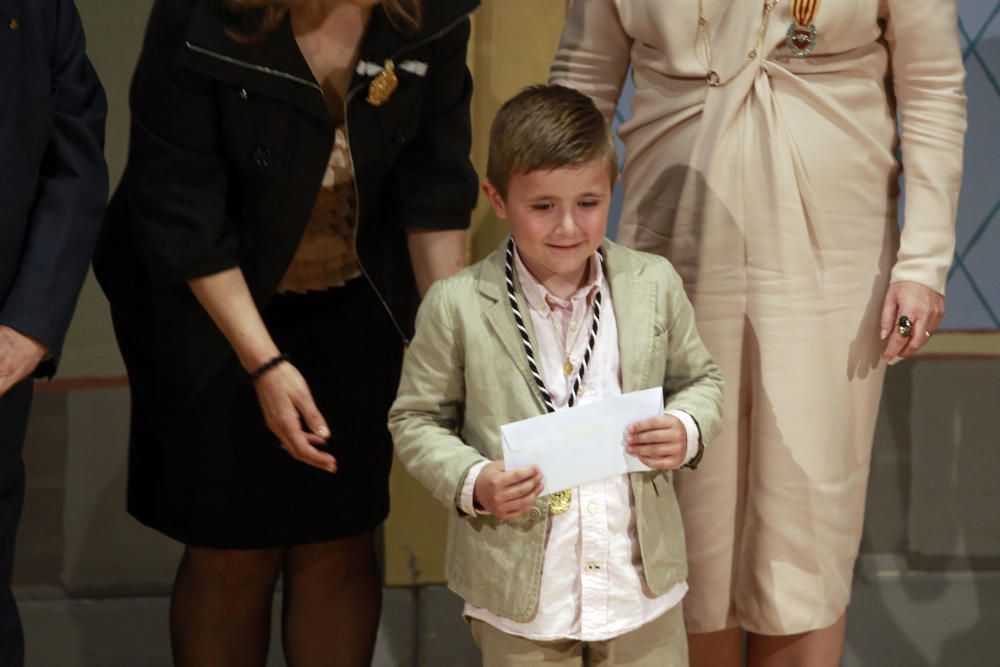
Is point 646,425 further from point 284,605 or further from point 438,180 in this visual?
point 284,605

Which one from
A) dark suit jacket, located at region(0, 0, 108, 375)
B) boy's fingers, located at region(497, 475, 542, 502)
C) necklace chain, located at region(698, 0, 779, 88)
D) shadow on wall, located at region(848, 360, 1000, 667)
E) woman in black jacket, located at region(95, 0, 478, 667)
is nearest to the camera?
boy's fingers, located at region(497, 475, 542, 502)

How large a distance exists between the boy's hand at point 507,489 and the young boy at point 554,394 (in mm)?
16

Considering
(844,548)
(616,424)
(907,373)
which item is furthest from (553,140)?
(907,373)

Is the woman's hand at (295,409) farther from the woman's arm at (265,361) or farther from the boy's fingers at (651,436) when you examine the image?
the boy's fingers at (651,436)

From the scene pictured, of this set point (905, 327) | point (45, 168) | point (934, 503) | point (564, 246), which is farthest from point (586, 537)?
point (934, 503)

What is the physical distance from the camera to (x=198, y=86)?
2.18 metres

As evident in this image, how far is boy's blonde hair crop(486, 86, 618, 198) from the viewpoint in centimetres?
209

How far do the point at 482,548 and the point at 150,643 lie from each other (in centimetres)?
155

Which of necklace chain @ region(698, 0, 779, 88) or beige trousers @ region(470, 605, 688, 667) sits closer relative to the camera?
beige trousers @ region(470, 605, 688, 667)

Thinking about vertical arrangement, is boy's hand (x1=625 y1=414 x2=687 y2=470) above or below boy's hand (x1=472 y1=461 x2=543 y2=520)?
above

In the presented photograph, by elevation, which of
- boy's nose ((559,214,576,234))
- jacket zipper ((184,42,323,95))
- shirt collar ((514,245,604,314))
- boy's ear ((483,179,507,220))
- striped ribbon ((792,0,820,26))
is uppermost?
striped ribbon ((792,0,820,26))

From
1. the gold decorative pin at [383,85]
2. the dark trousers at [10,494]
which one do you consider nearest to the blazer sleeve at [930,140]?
the gold decorative pin at [383,85]

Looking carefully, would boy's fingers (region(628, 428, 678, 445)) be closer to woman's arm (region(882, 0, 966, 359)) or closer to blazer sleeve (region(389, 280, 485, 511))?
blazer sleeve (region(389, 280, 485, 511))

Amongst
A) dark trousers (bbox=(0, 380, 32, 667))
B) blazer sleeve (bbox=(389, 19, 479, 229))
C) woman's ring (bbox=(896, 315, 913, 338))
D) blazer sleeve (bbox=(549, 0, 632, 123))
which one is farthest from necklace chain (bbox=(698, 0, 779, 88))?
dark trousers (bbox=(0, 380, 32, 667))
